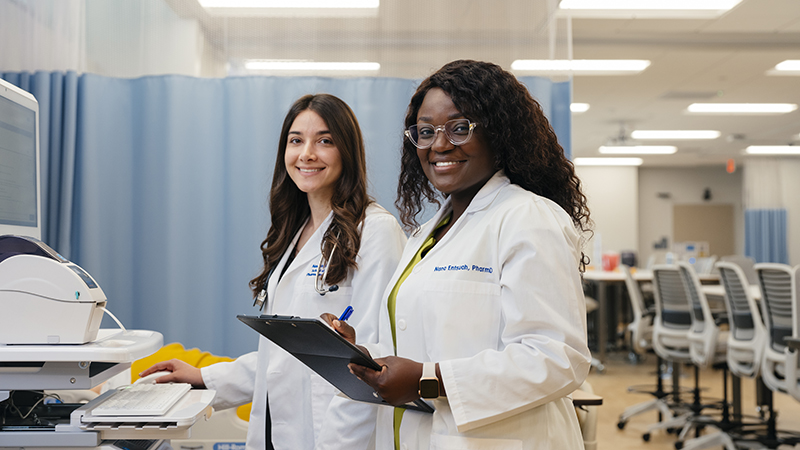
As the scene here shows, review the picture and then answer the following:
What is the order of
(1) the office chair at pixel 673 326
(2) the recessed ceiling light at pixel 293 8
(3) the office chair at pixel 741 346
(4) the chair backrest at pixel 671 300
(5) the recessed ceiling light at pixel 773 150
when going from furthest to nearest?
1. (5) the recessed ceiling light at pixel 773 150
2. (4) the chair backrest at pixel 671 300
3. (1) the office chair at pixel 673 326
4. (3) the office chair at pixel 741 346
5. (2) the recessed ceiling light at pixel 293 8

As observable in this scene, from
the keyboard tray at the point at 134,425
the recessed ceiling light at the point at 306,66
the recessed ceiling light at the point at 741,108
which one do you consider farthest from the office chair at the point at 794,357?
the recessed ceiling light at the point at 741,108

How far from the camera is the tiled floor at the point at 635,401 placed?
4246 millimetres

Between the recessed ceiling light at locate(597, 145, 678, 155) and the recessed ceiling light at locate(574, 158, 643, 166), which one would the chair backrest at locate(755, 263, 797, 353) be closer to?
the recessed ceiling light at locate(597, 145, 678, 155)

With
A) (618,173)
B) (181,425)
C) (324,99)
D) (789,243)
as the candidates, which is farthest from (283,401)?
(789,243)

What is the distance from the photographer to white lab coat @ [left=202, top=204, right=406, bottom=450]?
158cm

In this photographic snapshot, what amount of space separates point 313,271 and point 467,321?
667mm

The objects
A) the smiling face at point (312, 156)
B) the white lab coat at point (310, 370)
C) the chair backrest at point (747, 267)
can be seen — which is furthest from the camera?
the chair backrest at point (747, 267)

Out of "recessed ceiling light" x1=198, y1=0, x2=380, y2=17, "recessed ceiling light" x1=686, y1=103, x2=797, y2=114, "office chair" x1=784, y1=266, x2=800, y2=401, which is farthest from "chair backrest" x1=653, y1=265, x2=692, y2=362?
"recessed ceiling light" x1=686, y1=103, x2=797, y2=114

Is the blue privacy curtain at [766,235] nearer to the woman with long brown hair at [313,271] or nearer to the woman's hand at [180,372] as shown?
the woman with long brown hair at [313,271]

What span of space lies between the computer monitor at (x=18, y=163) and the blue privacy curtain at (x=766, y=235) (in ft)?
41.1

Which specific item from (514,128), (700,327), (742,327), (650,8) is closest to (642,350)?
(700,327)

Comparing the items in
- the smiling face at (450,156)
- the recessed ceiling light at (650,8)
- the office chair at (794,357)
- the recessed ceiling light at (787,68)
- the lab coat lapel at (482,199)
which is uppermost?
the recessed ceiling light at (650,8)

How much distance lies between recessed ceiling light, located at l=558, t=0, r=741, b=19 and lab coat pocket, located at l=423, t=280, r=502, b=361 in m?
3.70

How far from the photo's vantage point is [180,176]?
3.03 m
